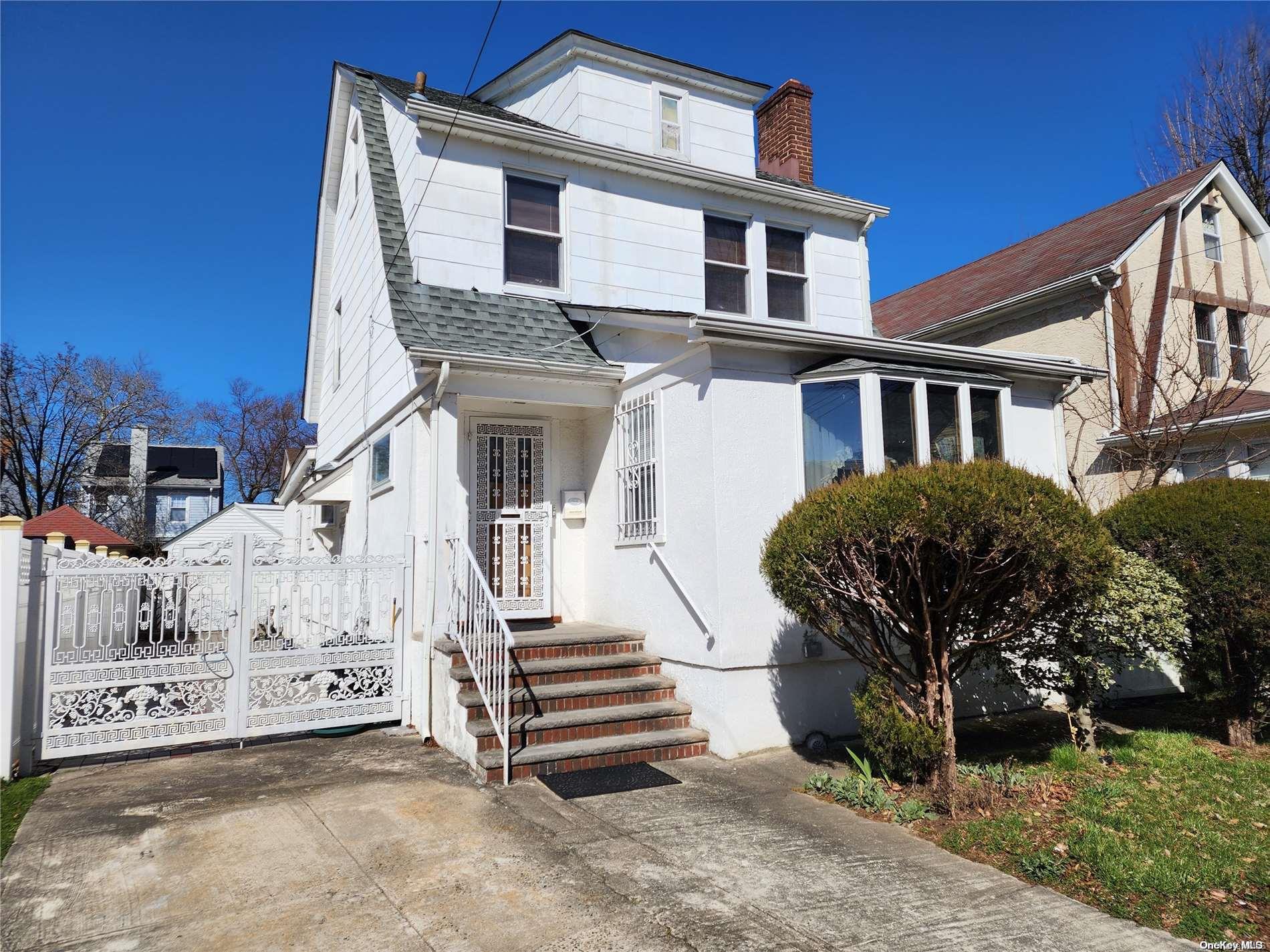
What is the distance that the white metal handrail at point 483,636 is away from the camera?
5.69 meters

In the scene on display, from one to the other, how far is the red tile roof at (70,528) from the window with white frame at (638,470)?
36.4ft

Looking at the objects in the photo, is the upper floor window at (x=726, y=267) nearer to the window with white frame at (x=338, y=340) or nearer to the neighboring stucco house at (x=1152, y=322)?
the neighboring stucco house at (x=1152, y=322)

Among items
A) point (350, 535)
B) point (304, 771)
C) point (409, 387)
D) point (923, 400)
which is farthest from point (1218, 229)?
point (304, 771)

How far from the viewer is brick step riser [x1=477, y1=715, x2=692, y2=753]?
593 centimetres

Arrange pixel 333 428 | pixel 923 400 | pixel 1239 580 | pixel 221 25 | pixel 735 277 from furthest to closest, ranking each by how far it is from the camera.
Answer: pixel 333 428, pixel 735 277, pixel 221 25, pixel 923 400, pixel 1239 580

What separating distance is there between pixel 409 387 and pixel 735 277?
4.98 m

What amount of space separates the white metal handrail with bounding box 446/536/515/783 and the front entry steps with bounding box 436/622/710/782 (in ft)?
0.41

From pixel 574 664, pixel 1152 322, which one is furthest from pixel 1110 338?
pixel 574 664

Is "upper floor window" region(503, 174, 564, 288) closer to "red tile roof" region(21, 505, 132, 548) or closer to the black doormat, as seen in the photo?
the black doormat

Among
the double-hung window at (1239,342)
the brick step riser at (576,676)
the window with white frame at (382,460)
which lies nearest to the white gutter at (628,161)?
the window with white frame at (382,460)

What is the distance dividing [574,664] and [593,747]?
90 centimetres

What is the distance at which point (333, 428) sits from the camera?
12.4 meters

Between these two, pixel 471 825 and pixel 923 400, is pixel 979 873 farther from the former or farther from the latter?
pixel 923 400

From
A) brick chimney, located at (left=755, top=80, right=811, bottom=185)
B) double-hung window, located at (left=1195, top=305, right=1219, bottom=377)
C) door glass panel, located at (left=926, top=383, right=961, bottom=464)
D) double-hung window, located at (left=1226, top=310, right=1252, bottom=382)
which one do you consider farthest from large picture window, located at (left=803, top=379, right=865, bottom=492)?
double-hung window, located at (left=1226, top=310, right=1252, bottom=382)
